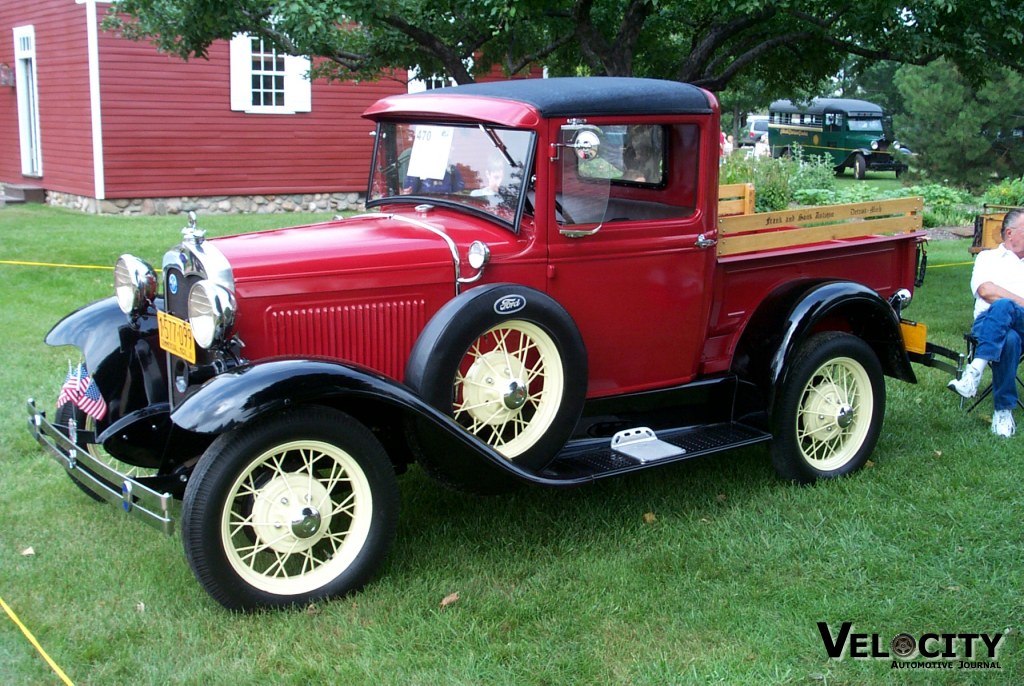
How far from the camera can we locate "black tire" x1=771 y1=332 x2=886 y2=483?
193 inches

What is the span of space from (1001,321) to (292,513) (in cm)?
423

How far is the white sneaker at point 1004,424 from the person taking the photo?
5.69 metres

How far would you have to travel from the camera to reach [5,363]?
680cm

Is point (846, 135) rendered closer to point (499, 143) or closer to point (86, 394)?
point (499, 143)

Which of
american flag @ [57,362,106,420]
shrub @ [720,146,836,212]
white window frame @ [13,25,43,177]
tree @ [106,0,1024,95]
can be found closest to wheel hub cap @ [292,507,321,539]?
american flag @ [57,362,106,420]

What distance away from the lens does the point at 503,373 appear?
4188 millimetres

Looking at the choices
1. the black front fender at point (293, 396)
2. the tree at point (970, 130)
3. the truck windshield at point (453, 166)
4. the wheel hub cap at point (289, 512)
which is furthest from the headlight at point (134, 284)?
the tree at point (970, 130)

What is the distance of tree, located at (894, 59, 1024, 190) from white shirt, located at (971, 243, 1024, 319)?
17.3 m

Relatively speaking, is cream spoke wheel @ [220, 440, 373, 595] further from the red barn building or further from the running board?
the red barn building

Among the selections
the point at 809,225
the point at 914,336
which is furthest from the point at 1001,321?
the point at 809,225

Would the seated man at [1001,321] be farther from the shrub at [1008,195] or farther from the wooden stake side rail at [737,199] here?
the shrub at [1008,195]

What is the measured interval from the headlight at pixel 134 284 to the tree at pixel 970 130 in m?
20.7

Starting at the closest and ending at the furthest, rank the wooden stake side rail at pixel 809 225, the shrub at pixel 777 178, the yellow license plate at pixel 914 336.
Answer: the wooden stake side rail at pixel 809 225 < the yellow license plate at pixel 914 336 < the shrub at pixel 777 178

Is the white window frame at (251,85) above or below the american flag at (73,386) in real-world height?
above
